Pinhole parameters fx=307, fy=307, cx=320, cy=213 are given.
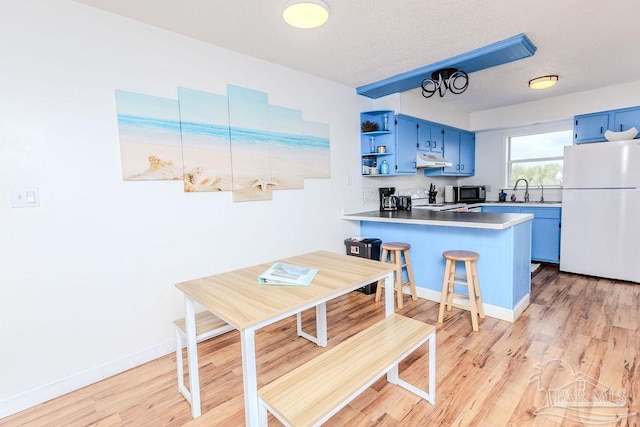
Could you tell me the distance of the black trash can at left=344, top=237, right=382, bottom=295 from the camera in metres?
3.35

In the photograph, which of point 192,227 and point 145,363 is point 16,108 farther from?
point 145,363

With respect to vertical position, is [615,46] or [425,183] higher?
[615,46]

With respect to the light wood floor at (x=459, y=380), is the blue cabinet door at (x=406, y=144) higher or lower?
higher

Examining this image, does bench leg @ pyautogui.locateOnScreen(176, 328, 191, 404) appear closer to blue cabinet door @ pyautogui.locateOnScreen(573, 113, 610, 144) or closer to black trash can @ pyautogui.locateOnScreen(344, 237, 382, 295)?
black trash can @ pyautogui.locateOnScreen(344, 237, 382, 295)

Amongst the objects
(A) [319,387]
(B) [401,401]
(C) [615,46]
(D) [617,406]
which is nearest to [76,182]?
(A) [319,387]

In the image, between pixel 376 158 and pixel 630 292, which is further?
pixel 376 158

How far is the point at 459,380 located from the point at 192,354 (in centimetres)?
159

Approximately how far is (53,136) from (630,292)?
526cm

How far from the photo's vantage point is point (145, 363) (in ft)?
7.17

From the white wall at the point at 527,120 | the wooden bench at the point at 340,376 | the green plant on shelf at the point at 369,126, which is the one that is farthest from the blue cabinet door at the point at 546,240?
the wooden bench at the point at 340,376

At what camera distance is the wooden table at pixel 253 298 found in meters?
1.21
